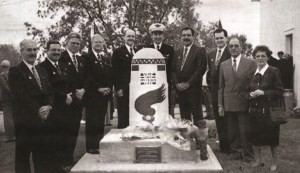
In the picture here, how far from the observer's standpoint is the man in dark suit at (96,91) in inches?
277

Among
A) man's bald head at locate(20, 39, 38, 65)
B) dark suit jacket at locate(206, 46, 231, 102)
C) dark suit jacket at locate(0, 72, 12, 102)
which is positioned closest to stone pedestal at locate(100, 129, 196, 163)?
man's bald head at locate(20, 39, 38, 65)

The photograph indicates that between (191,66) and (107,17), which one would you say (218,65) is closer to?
(191,66)

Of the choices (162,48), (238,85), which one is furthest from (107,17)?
(238,85)

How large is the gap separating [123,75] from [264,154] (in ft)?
8.78

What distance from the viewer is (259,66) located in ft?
20.9

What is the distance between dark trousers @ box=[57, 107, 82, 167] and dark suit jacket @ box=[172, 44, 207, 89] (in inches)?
66.0

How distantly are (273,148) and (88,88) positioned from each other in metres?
2.87

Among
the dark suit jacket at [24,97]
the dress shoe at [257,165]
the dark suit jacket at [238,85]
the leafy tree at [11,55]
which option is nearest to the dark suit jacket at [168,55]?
the dark suit jacket at [238,85]

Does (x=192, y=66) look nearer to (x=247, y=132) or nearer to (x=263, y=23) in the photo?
(x=247, y=132)

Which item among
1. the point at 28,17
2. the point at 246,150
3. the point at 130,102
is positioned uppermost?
the point at 28,17

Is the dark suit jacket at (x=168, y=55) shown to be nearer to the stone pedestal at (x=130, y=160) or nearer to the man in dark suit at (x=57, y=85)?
the man in dark suit at (x=57, y=85)

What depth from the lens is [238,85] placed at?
→ 273 inches

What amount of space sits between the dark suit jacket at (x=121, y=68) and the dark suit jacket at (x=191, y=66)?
0.74 meters

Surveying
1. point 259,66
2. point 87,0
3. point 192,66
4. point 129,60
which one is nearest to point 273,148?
point 259,66
